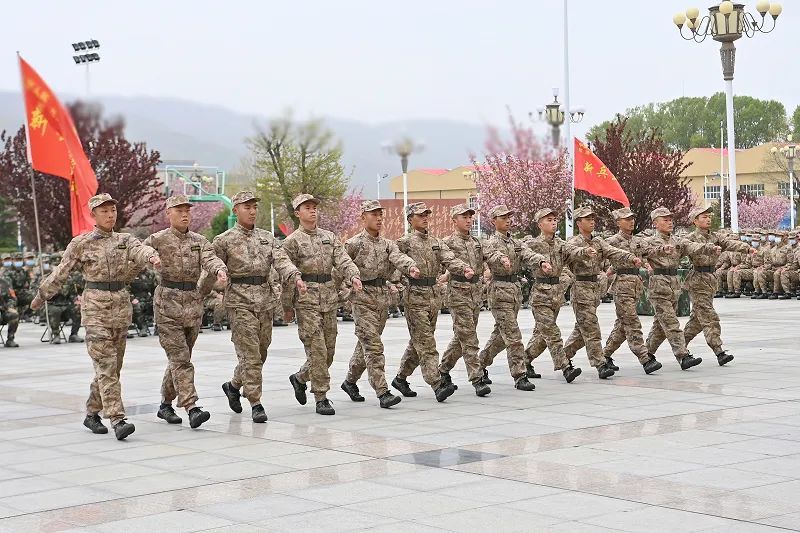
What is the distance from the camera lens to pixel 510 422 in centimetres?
1110

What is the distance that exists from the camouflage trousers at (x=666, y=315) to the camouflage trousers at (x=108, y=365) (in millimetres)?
6885

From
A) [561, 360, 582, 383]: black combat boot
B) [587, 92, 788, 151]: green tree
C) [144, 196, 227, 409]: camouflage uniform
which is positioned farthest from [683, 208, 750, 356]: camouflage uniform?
[587, 92, 788, 151]: green tree

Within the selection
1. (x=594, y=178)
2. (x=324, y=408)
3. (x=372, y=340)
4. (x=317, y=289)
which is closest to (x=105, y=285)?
(x=317, y=289)

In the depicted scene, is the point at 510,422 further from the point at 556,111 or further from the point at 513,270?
the point at 556,111

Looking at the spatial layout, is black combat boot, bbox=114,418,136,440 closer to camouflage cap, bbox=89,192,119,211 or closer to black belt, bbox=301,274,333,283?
camouflage cap, bbox=89,192,119,211

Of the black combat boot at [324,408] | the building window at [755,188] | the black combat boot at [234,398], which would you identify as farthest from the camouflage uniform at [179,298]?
the building window at [755,188]

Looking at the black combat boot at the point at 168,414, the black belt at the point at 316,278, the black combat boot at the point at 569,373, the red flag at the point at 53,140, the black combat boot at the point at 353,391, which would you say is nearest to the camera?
the black combat boot at the point at 168,414

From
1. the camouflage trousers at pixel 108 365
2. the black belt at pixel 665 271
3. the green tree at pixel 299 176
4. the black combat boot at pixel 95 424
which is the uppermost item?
the green tree at pixel 299 176

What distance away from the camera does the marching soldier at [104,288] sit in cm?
1080

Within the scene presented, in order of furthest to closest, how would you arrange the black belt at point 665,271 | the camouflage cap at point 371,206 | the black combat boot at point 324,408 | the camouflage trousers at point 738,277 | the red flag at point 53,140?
the camouflage trousers at point 738,277
the red flag at point 53,140
the black belt at point 665,271
the camouflage cap at point 371,206
the black combat boot at point 324,408

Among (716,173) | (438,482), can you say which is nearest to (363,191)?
(716,173)

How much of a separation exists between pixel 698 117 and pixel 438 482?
117 m

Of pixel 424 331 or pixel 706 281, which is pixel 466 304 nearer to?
pixel 424 331

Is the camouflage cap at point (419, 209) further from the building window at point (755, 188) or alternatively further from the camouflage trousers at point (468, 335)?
the building window at point (755, 188)
